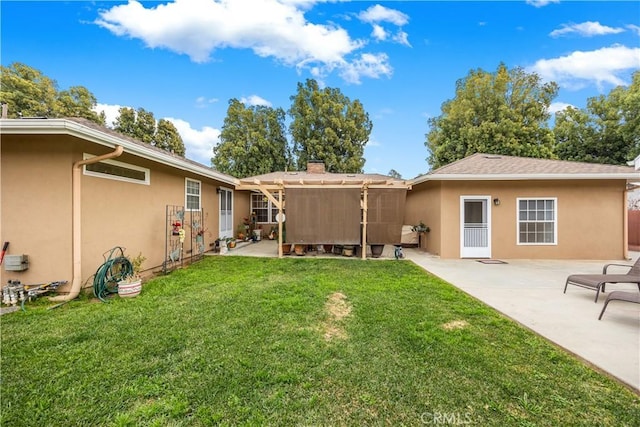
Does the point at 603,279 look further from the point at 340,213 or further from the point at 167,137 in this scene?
the point at 167,137

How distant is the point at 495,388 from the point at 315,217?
23.4ft

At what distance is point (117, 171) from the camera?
5.90m

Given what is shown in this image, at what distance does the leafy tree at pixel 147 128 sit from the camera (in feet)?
73.0

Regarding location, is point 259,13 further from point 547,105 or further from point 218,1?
point 547,105

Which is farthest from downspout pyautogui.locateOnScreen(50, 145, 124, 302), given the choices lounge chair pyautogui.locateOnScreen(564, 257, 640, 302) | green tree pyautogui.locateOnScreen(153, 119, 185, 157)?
green tree pyautogui.locateOnScreen(153, 119, 185, 157)

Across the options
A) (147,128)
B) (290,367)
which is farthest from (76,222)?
(147,128)

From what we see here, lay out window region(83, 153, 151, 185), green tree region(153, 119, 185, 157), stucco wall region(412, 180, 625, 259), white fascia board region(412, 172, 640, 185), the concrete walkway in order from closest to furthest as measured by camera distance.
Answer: the concrete walkway
window region(83, 153, 151, 185)
white fascia board region(412, 172, 640, 185)
stucco wall region(412, 180, 625, 259)
green tree region(153, 119, 185, 157)

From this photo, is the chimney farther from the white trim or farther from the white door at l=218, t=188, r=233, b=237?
the white trim

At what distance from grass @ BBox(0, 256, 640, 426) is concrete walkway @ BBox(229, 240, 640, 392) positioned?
290 mm

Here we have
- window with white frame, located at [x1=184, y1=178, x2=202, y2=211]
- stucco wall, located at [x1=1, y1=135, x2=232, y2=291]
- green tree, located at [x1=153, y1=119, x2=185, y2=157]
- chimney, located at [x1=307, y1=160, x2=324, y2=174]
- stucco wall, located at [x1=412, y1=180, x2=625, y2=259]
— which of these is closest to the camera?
stucco wall, located at [x1=1, y1=135, x2=232, y2=291]

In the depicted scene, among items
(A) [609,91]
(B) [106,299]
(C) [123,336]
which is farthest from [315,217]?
(A) [609,91]

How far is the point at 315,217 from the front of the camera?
919 cm

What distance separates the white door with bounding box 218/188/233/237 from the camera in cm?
1133

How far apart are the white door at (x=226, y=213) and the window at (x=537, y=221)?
10.7m
